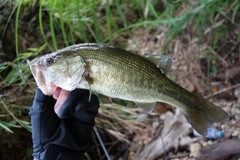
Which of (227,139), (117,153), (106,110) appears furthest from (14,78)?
(227,139)

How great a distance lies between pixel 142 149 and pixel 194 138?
37 centimetres

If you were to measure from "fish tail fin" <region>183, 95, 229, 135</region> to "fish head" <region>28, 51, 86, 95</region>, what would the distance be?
1.64 feet

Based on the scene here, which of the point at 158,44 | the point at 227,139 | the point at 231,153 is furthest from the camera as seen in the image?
the point at 158,44

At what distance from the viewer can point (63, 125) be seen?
160 centimetres

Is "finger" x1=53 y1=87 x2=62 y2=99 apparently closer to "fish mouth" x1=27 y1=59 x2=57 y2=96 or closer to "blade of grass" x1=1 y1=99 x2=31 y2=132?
"fish mouth" x1=27 y1=59 x2=57 y2=96

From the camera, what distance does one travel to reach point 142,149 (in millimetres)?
2352

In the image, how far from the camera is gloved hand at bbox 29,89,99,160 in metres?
1.42

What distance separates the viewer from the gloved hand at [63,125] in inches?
55.9

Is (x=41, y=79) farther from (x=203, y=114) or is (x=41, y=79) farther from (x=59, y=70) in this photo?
(x=203, y=114)

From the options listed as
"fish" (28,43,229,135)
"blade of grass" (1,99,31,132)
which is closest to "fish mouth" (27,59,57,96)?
"fish" (28,43,229,135)

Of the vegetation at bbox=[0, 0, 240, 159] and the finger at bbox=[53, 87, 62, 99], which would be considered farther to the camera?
the vegetation at bbox=[0, 0, 240, 159]

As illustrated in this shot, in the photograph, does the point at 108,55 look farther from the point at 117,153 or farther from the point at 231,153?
the point at 117,153

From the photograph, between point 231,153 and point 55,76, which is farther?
point 231,153

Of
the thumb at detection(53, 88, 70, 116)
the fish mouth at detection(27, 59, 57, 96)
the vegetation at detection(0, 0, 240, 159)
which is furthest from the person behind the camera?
the vegetation at detection(0, 0, 240, 159)
